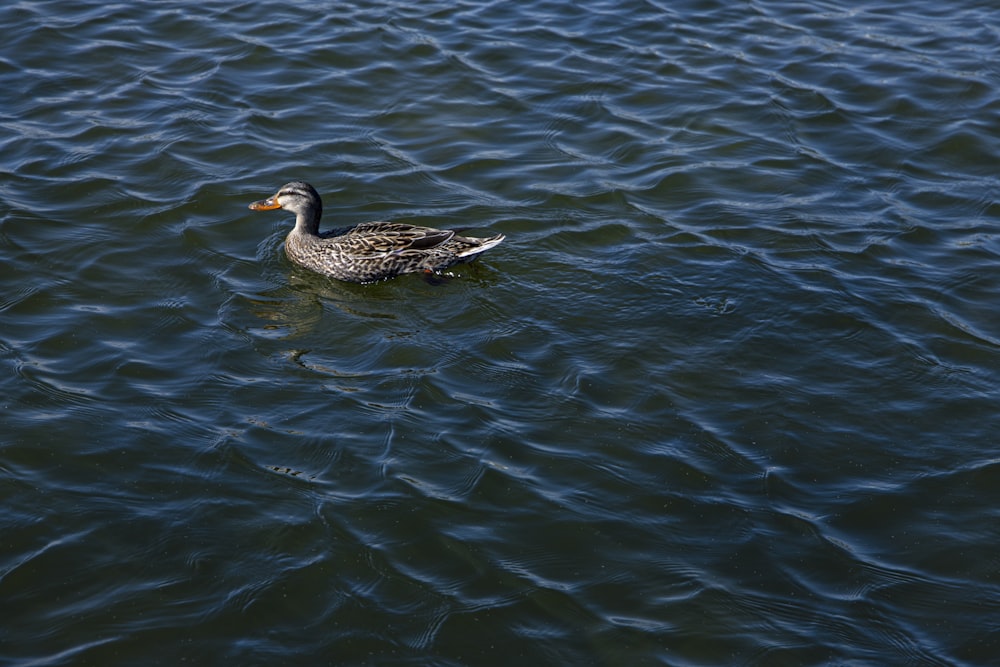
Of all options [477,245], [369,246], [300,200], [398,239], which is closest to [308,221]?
[300,200]

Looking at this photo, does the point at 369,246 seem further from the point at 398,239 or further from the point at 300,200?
the point at 300,200

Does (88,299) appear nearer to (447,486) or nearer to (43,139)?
(43,139)

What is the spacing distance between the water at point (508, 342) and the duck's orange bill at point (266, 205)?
323 millimetres

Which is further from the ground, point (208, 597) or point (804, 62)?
point (804, 62)

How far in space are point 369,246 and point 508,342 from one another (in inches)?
72.1

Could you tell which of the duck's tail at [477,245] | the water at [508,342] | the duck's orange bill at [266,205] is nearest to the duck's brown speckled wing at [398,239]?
the duck's tail at [477,245]

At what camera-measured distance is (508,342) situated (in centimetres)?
973

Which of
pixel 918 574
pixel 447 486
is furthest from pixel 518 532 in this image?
pixel 918 574

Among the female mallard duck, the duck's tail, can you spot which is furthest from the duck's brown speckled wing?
the duck's tail

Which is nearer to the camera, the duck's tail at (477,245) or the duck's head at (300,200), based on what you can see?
the duck's tail at (477,245)

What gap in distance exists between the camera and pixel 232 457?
8359 millimetres

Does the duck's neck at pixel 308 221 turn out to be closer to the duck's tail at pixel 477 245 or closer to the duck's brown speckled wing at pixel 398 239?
the duck's brown speckled wing at pixel 398 239

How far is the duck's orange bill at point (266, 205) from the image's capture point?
36.6 ft

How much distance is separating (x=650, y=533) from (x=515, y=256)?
12.7 feet
